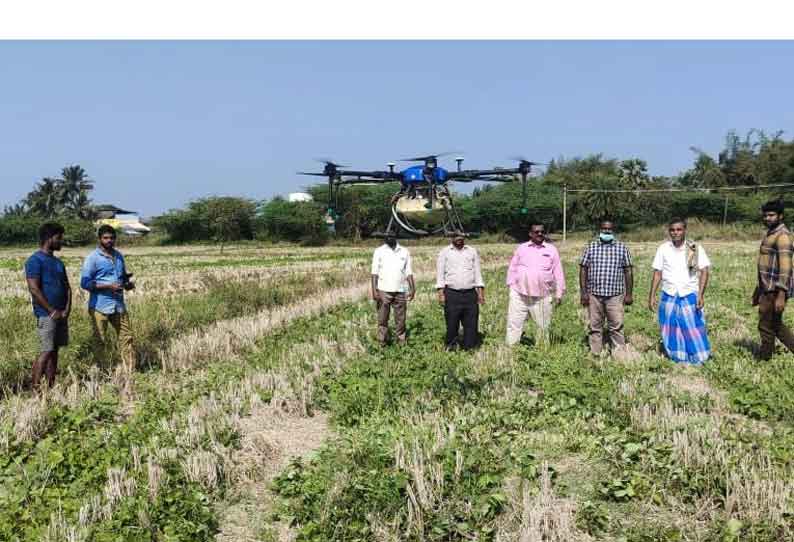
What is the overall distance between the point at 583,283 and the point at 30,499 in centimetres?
647

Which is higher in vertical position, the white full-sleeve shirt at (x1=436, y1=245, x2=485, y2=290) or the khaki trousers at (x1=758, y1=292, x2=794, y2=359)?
the white full-sleeve shirt at (x1=436, y1=245, x2=485, y2=290)

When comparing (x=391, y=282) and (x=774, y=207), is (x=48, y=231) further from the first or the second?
(x=774, y=207)

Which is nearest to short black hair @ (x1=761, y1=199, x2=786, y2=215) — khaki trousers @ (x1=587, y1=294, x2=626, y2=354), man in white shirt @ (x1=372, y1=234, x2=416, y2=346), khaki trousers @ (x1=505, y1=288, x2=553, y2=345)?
khaki trousers @ (x1=587, y1=294, x2=626, y2=354)

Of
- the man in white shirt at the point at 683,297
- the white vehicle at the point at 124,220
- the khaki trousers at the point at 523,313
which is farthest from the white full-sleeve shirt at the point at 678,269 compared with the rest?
the white vehicle at the point at 124,220

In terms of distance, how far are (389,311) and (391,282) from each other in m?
0.41

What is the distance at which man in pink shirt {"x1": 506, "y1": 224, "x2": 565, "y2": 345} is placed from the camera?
8.83 m

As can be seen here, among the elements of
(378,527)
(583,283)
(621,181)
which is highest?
(621,181)

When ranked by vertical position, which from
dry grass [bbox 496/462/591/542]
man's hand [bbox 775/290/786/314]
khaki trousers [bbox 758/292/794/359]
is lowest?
dry grass [bbox 496/462/591/542]

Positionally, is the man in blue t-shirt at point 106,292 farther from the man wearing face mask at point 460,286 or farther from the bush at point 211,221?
the bush at point 211,221

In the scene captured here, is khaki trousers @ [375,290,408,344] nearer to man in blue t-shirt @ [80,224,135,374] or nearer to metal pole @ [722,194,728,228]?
man in blue t-shirt @ [80,224,135,374]

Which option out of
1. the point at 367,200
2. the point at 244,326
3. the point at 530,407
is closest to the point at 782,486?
the point at 530,407

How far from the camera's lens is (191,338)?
9406 millimetres

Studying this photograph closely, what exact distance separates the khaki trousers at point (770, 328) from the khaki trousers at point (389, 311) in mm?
4354

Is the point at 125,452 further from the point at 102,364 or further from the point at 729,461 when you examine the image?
the point at 729,461
